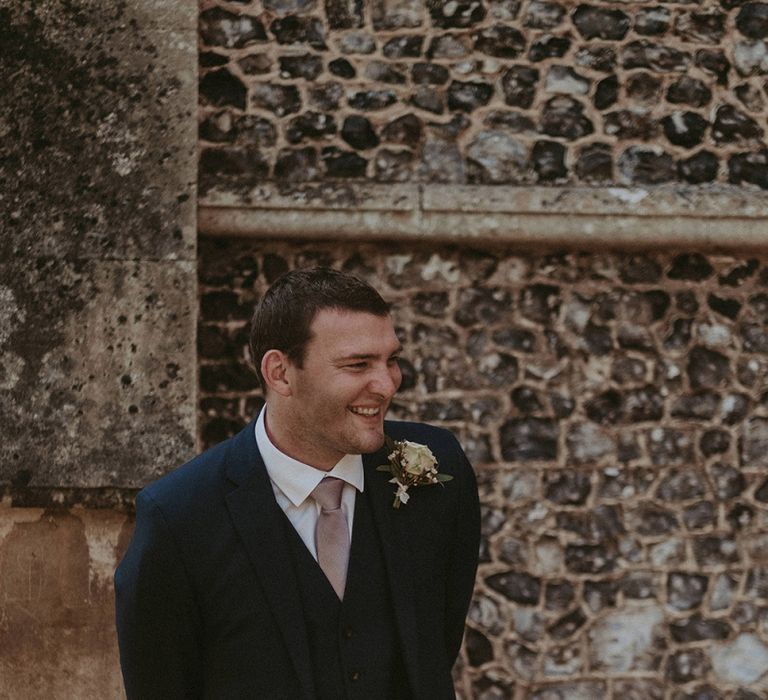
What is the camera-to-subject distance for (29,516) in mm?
4410

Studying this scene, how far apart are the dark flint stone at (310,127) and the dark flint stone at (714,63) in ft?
5.88

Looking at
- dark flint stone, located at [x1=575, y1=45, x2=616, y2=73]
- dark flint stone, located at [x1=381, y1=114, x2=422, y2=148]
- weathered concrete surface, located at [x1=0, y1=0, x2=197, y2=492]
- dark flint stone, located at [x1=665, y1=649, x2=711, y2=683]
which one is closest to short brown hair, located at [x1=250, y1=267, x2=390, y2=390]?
weathered concrete surface, located at [x1=0, y1=0, x2=197, y2=492]

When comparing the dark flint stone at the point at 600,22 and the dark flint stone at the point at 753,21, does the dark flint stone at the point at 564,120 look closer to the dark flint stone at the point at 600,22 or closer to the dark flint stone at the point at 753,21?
the dark flint stone at the point at 600,22

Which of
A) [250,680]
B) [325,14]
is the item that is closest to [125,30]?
[325,14]

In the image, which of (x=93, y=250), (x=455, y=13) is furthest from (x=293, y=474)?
(x=455, y=13)

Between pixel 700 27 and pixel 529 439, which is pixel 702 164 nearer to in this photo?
pixel 700 27

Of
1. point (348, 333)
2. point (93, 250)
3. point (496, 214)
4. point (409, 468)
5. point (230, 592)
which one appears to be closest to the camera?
point (230, 592)

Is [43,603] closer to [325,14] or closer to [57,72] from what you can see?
[57,72]

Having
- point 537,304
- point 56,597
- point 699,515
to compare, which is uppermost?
point 537,304

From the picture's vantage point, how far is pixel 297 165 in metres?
4.85

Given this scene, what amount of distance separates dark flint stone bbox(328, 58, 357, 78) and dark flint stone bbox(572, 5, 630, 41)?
110 centimetres

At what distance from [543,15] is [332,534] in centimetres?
337

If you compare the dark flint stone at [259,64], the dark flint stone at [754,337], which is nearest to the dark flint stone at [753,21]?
the dark flint stone at [754,337]

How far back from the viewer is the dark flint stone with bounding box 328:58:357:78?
192 inches
